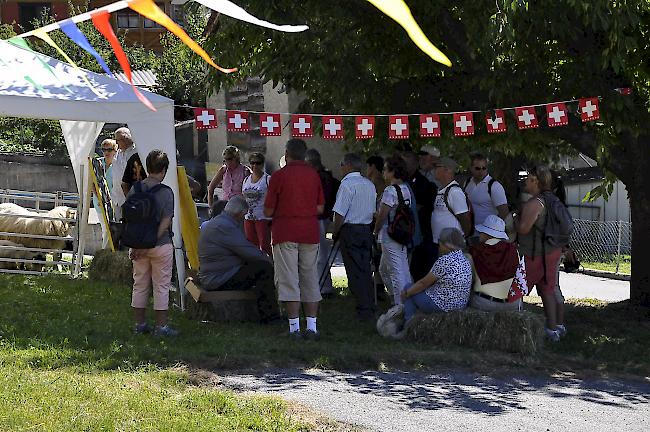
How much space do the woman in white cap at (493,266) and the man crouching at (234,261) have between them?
1920mm

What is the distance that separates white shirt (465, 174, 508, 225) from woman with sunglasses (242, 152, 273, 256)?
7.57 ft

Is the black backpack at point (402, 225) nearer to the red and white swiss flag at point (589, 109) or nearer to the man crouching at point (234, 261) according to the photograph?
the man crouching at point (234, 261)

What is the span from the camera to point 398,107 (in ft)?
38.5

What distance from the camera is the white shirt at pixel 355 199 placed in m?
10.0

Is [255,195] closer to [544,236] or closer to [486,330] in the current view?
[544,236]

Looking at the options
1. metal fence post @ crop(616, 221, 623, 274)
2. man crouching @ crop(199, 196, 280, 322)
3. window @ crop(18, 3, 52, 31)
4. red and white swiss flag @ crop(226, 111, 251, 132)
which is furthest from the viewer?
window @ crop(18, 3, 52, 31)

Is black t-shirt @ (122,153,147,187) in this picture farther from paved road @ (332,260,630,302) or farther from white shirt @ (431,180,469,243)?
paved road @ (332,260,630,302)

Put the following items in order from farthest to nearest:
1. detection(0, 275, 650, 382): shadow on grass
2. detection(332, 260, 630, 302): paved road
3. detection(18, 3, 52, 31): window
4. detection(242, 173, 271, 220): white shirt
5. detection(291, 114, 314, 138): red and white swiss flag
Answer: detection(18, 3, 52, 31): window
detection(332, 260, 630, 302): paved road
detection(242, 173, 271, 220): white shirt
detection(291, 114, 314, 138): red and white swiss flag
detection(0, 275, 650, 382): shadow on grass

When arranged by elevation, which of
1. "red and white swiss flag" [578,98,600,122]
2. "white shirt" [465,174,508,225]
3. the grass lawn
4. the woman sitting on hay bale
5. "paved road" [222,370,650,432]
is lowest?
"paved road" [222,370,650,432]

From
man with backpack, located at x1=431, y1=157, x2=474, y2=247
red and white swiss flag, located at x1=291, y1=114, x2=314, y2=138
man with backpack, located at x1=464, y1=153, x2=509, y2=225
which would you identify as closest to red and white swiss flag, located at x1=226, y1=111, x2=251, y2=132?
red and white swiss flag, located at x1=291, y1=114, x2=314, y2=138

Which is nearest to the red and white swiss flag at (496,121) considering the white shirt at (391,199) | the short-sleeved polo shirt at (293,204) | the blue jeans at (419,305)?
the white shirt at (391,199)

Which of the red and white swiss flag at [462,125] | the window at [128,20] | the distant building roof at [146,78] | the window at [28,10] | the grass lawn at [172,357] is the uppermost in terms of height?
the window at [28,10]

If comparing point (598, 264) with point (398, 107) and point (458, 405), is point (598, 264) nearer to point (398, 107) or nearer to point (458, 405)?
point (398, 107)

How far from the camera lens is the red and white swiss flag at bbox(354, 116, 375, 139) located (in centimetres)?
1143
